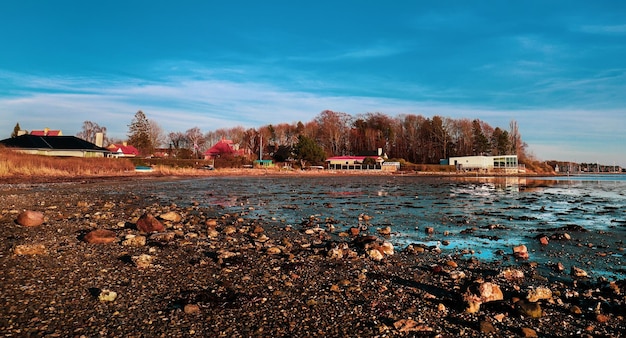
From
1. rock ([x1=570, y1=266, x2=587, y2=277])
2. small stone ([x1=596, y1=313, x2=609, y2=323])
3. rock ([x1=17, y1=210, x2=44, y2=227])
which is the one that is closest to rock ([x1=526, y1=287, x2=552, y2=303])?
small stone ([x1=596, y1=313, x2=609, y2=323])

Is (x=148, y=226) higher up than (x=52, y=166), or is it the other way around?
(x=52, y=166)

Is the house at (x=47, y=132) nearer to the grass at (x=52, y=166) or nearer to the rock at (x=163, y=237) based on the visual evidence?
the grass at (x=52, y=166)

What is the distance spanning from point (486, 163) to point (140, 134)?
100213 millimetres

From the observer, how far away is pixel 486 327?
4723 millimetres

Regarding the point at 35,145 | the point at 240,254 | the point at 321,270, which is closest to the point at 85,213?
the point at 240,254

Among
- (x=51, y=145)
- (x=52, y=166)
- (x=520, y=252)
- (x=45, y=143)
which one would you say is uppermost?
(x=45, y=143)

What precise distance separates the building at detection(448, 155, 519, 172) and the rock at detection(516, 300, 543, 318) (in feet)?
327

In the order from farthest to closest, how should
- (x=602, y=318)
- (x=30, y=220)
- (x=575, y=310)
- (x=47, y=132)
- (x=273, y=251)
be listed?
(x=47, y=132)
(x=30, y=220)
(x=273, y=251)
(x=575, y=310)
(x=602, y=318)

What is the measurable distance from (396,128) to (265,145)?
44.5 m

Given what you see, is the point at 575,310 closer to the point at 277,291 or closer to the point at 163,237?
the point at 277,291

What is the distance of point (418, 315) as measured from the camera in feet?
16.9

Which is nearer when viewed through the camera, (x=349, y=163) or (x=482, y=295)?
(x=482, y=295)

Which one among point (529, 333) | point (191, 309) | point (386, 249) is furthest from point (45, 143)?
Answer: point (529, 333)

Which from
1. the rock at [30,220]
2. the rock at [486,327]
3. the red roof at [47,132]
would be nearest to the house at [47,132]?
the red roof at [47,132]
